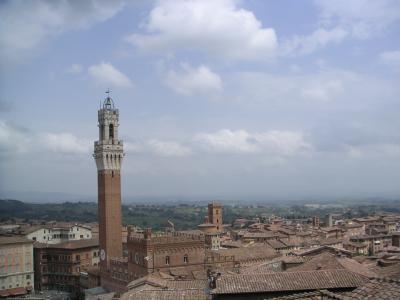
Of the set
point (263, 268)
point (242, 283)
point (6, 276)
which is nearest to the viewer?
point (242, 283)

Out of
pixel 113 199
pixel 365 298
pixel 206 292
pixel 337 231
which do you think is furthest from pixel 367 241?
pixel 365 298

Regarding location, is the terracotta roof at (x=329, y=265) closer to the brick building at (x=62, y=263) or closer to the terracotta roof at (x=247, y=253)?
the terracotta roof at (x=247, y=253)

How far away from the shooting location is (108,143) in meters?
44.4

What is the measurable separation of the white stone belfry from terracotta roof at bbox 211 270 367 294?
29.2 meters

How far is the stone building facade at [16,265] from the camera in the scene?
4815cm

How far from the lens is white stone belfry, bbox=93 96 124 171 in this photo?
145 ft

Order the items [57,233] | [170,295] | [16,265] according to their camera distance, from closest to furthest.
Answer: [170,295] < [16,265] < [57,233]

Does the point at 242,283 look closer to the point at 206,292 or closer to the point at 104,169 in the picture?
the point at 206,292

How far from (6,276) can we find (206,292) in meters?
36.4

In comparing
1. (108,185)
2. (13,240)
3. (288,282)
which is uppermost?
(108,185)

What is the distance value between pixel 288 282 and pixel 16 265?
39728 millimetres

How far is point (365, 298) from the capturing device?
836cm

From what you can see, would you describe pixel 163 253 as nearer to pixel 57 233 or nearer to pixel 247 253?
pixel 247 253

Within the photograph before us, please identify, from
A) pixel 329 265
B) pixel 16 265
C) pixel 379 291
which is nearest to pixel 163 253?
pixel 329 265
